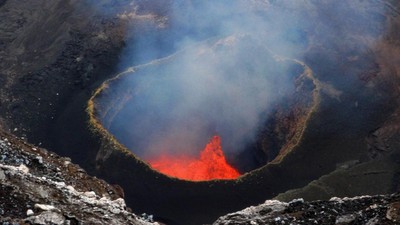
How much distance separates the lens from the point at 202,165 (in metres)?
34.4

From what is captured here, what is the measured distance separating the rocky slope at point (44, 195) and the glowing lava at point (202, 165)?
41.5ft

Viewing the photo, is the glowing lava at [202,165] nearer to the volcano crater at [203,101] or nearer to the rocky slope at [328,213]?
the volcano crater at [203,101]

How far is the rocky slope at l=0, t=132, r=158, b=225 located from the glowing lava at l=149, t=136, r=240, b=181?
12.7 metres

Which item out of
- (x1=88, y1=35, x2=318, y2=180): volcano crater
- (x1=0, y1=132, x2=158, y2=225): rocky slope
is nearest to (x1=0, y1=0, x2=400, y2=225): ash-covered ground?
(x1=0, y1=132, x2=158, y2=225): rocky slope

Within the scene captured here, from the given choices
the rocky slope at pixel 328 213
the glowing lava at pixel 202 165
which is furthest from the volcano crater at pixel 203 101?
the rocky slope at pixel 328 213

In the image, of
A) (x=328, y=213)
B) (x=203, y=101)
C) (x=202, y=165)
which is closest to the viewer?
(x=328, y=213)

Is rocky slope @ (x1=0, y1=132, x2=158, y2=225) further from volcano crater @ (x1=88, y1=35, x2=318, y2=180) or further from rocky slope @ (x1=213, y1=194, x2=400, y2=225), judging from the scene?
volcano crater @ (x1=88, y1=35, x2=318, y2=180)

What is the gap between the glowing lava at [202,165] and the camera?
33312mm

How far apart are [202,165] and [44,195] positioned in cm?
1862

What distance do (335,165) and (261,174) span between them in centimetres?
406

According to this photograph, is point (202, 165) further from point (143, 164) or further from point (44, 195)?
point (44, 195)

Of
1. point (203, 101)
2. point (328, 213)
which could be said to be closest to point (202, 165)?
point (203, 101)

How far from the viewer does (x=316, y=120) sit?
29828mm

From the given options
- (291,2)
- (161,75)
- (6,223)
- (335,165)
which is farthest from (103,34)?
(6,223)
